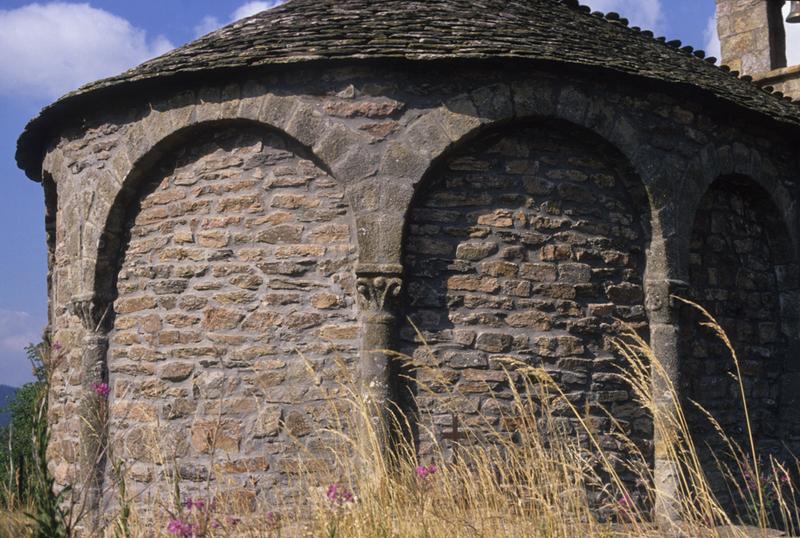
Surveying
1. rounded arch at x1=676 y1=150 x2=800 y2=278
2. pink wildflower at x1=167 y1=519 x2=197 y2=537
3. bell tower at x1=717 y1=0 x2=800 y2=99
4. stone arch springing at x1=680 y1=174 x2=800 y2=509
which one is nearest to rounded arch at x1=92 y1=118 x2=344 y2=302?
rounded arch at x1=676 y1=150 x2=800 y2=278

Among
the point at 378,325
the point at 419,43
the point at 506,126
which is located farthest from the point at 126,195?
the point at 506,126

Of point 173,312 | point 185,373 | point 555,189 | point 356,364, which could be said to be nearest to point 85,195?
point 173,312

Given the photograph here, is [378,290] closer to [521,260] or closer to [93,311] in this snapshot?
[521,260]

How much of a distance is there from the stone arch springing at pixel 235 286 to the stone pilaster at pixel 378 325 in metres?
0.16

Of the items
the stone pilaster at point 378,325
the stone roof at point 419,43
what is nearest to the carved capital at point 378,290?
the stone pilaster at point 378,325

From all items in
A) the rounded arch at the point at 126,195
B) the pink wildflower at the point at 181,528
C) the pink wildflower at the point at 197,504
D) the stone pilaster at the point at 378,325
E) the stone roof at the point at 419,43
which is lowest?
the pink wildflower at the point at 181,528

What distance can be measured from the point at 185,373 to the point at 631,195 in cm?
382

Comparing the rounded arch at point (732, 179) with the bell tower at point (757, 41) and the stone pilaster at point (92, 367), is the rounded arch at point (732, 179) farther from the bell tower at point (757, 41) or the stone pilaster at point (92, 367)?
the stone pilaster at point (92, 367)

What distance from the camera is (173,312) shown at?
686 cm

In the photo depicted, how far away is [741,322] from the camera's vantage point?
7789 mm

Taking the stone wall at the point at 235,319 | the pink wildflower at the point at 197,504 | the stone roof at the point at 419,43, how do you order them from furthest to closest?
the stone roof at the point at 419,43 → the stone wall at the point at 235,319 → the pink wildflower at the point at 197,504

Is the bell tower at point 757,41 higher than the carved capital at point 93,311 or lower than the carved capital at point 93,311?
higher

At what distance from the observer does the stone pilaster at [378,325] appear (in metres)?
6.18

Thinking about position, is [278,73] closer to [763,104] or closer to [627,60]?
[627,60]
